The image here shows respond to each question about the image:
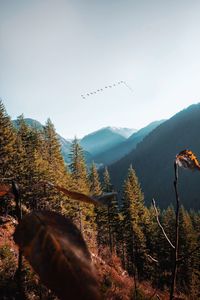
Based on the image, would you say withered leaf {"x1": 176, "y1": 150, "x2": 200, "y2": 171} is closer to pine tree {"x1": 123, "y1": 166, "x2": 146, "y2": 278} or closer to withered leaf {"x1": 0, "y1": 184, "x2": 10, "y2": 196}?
withered leaf {"x1": 0, "y1": 184, "x2": 10, "y2": 196}

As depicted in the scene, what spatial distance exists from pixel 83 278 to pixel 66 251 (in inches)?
2.2

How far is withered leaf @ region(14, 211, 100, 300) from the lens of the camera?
366mm

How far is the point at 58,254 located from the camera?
1.37 ft

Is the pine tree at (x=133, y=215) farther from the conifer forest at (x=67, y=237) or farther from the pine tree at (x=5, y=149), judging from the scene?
the pine tree at (x=5, y=149)

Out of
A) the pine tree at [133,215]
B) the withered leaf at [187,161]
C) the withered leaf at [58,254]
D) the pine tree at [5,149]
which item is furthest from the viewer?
the pine tree at [133,215]

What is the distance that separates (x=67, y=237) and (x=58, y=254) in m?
0.04

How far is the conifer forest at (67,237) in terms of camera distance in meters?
0.40

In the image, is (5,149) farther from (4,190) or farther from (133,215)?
(4,190)

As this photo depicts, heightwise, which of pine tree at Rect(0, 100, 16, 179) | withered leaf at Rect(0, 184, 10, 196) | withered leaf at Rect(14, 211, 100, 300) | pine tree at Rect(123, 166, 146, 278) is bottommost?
pine tree at Rect(123, 166, 146, 278)

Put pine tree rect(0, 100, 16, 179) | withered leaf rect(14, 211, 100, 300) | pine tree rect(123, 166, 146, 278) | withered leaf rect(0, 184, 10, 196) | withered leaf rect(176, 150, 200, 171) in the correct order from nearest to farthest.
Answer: withered leaf rect(14, 211, 100, 300) < withered leaf rect(0, 184, 10, 196) < withered leaf rect(176, 150, 200, 171) < pine tree rect(0, 100, 16, 179) < pine tree rect(123, 166, 146, 278)

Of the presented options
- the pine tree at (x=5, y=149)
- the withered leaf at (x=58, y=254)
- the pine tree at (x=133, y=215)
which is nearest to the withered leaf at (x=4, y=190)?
the withered leaf at (x=58, y=254)

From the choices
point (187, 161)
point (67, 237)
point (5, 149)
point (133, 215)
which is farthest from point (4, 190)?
point (133, 215)

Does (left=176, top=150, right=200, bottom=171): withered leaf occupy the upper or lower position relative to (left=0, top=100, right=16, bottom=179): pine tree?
lower

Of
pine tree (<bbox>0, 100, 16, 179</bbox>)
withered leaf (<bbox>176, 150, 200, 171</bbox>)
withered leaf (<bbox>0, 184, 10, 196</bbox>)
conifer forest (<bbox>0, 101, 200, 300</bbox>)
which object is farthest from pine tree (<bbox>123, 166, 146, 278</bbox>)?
withered leaf (<bbox>0, 184, 10, 196</bbox>)
